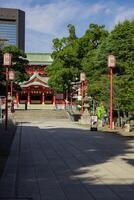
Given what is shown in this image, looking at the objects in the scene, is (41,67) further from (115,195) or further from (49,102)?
(115,195)

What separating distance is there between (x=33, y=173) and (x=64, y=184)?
1635 millimetres

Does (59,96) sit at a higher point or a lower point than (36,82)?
lower

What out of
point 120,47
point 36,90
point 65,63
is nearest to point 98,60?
point 120,47

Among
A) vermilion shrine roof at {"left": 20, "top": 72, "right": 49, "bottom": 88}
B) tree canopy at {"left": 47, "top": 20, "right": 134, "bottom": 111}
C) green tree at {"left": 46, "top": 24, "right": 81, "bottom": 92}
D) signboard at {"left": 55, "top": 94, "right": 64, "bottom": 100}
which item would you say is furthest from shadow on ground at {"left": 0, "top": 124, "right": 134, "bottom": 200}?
vermilion shrine roof at {"left": 20, "top": 72, "right": 49, "bottom": 88}

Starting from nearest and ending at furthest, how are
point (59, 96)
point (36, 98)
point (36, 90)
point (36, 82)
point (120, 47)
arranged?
point (120, 47), point (59, 96), point (36, 82), point (36, 90), point (36, 98)

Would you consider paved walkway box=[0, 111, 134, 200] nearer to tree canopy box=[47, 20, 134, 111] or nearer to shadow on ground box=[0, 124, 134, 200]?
shadow on ground box=[0, 124, 134, 200]

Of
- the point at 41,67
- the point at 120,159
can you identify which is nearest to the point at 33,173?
the point at 120,159

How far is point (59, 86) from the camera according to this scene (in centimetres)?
6034

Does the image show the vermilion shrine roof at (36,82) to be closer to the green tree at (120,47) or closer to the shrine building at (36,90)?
the shrine building at (36,90)

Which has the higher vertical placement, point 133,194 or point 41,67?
point 41,67

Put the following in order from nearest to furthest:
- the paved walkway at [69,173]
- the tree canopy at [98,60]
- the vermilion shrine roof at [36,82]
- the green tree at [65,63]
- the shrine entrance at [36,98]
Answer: the paved walkway at [69,173]
the tree canopy at [98,60]
the green tree at [65,63]
the vermilion shrine roof at [36,82]
the shrine entrance at [36,98]

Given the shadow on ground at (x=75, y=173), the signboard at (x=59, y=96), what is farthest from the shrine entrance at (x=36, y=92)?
the shadow on ground at (x=75, y=173)

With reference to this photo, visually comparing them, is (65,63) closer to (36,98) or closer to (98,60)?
(98,60)

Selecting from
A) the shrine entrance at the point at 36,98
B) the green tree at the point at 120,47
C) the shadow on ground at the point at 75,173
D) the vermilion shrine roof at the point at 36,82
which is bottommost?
the shadow on ground at the point at 75,173
